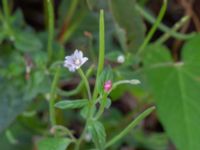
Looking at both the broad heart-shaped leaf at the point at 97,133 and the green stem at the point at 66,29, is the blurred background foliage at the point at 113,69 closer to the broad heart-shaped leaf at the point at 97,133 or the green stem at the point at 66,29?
the green stem at the point at 66,29

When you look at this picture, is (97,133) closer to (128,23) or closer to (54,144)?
(54,144)

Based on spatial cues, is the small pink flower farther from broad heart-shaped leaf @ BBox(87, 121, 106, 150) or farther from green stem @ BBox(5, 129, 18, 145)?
green stem @ BBox(5, 129, 18, 145)

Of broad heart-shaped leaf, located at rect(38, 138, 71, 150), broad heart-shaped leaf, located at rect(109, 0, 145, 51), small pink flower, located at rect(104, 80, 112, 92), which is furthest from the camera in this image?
broad heart-shaped leaf, located at rect(109, 0, 145, 51)

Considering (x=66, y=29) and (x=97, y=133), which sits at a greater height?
(x=66, y=29)

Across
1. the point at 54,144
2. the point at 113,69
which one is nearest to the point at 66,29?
the point at 113,69

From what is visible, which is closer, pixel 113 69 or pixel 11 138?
pixel 113 69

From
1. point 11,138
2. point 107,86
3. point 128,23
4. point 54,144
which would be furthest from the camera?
point 11,138

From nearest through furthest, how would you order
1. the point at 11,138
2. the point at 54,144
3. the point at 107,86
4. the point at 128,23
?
the point at 107,86, the point at 54,144, the point at 128,23, the point at 11,138

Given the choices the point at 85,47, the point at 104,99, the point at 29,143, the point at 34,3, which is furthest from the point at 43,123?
the point at 104,99

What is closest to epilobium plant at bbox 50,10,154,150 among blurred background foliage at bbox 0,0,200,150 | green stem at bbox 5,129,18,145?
blurred background foliage at bbox 0,0,200,150
